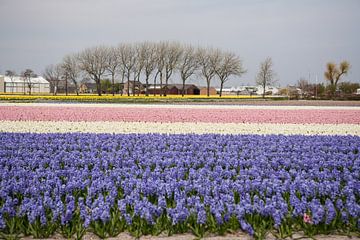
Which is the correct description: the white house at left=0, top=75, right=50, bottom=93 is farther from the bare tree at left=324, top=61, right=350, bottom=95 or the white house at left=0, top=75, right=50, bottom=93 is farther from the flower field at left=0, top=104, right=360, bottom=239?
the flower field at left=0, top=104, right=360, bottom=239

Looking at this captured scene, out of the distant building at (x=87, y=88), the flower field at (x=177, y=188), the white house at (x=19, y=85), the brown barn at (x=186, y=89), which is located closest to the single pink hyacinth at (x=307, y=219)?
the flower field at (x=177, y=188)

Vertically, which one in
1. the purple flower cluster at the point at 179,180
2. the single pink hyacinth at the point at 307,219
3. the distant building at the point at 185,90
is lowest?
the single pink hyacinth at the point at 307,219

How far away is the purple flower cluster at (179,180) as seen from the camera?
5375 millimetres

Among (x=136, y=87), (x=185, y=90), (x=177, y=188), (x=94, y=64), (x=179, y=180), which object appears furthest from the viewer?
(x=185, y=90)

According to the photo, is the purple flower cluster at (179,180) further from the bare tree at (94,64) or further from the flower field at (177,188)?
the bare tree at (94,64)

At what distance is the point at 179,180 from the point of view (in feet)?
22.7

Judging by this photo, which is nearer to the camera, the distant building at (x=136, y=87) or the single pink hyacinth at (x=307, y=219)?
the single pink hyacinth at (x=307, y=219)

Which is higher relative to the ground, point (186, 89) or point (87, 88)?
point (87, 88)

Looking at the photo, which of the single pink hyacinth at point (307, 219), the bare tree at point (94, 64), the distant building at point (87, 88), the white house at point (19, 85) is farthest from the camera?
the distant building at point (87, 88)

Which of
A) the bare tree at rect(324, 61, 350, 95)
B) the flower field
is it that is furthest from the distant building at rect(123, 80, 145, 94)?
the flower field

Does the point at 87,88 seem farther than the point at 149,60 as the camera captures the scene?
Yes

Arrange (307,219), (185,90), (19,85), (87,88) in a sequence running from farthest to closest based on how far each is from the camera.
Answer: (87,88) < (19,85) < (185,90) < (307,219)

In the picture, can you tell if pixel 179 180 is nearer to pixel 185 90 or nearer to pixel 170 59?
pixel 170 59

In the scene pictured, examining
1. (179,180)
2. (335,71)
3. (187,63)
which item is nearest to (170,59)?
(187,63)
